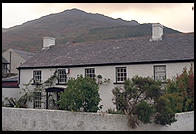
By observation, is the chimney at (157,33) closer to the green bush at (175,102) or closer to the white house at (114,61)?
the white house at (114,61)

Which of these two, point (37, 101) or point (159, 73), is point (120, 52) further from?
point (37, 101)

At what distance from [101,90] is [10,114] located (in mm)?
8415

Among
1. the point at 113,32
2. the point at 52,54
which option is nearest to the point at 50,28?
the point at 113,32

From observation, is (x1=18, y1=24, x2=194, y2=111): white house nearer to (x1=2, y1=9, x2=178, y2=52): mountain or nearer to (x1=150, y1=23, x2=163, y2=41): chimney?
(x1=150, y1=23, x2=163, y2=41): chimney

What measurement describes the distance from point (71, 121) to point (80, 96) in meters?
1.42

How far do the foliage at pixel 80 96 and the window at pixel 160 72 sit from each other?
312 inches

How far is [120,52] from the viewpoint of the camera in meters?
25.3

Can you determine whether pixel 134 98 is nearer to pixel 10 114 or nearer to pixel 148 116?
pixel 148 116

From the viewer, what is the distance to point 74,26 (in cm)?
15362

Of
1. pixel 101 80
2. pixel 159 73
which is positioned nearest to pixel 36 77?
pixel 101 80

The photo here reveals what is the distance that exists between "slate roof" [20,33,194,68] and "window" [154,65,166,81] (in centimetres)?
62

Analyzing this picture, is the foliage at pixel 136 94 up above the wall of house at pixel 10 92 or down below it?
above

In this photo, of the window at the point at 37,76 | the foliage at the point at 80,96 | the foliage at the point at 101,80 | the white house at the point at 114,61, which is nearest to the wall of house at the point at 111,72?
the white house at the point at 114,61

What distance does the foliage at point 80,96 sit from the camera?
613 inches
